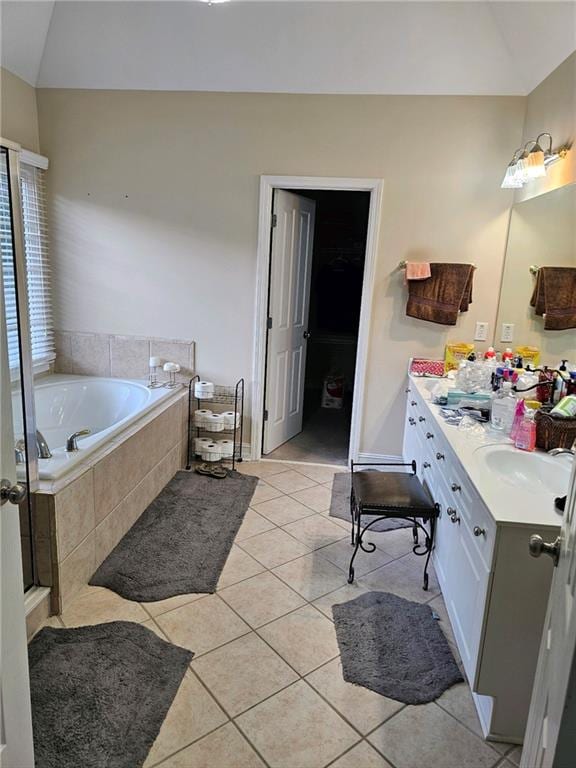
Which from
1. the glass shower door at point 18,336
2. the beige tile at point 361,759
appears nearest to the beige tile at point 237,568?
the glass shower door at point 18,336

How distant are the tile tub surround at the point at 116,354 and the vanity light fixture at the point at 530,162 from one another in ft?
7.95

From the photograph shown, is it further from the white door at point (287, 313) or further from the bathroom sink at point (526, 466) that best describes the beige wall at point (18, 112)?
the bathroom sink at point (526, 466)

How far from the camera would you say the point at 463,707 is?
1.77 meters

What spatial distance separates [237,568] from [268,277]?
2075 mm

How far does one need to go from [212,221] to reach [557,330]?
2366mm

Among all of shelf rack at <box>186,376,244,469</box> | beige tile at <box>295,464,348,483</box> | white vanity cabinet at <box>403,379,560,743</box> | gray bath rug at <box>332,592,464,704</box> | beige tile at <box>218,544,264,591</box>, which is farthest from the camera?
shelf rack at <box>186,376,244,469</box>

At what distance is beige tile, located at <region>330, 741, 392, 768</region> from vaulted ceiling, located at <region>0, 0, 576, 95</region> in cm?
333

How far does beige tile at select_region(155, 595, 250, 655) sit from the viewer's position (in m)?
2.02

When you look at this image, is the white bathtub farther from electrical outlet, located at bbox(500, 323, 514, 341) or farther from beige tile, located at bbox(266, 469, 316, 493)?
electrical outlet, located at bbox(500, 323, 514, 341)

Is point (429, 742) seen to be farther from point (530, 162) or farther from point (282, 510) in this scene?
point (530, 162)

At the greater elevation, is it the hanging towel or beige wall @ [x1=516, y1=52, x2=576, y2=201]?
beige wall @ [x1=516, y1=52, x2=576, y2=201]

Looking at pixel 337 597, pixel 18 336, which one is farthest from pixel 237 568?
pixel 18 336

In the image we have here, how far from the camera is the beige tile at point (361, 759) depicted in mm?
1546

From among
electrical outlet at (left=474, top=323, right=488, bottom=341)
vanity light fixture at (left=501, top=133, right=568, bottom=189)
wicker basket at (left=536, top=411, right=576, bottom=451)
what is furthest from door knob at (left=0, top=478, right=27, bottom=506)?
electrical outlet at (left=474, top=323, right=488, bottom=341)
